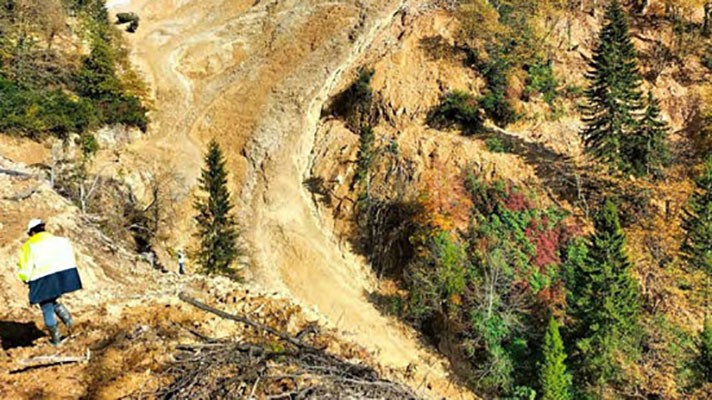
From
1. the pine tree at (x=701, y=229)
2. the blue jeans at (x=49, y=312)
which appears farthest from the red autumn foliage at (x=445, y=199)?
the blue jeans at (x=49, y=312)

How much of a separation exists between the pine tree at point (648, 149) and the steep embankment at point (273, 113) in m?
14.9

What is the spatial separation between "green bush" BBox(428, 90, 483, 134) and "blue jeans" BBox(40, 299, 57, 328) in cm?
2621

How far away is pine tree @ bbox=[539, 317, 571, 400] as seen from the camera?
61.0 ft

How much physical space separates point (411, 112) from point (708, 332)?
65.6 feet

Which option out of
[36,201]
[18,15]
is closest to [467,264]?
[36,201]

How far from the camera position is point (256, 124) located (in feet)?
119

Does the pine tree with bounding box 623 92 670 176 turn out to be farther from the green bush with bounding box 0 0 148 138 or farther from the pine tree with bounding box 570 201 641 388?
the green bush with bounding box 0 0 148 138

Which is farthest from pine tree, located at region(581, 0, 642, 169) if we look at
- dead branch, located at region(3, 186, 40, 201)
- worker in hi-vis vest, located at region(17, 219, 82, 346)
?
worker in hi-vis vest, located at region(17, 219, 82, 346)

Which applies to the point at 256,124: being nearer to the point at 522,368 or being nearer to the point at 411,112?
the point at 411,112

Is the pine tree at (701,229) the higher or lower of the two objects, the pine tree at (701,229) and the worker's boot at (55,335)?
the lower

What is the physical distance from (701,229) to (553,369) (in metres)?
9.73

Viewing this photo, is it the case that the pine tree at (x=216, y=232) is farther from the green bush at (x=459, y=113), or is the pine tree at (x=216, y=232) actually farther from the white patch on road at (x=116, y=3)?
the white patch on road at (x=116, y=3)

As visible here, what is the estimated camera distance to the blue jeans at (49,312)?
6.90 metres

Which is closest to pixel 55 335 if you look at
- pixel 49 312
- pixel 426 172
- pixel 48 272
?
pixel 49 312
